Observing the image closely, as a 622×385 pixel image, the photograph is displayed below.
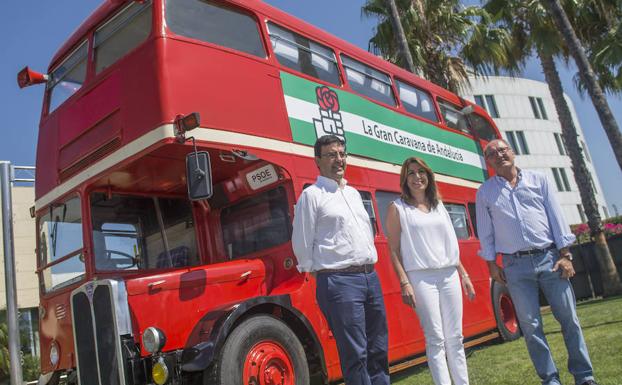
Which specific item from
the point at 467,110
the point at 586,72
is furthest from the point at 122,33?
the point at 586,72

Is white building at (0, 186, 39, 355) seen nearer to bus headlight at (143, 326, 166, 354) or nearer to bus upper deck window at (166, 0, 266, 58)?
bus upper deck window at (166, 0, 266, 58)

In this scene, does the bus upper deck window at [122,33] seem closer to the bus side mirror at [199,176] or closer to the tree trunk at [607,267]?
the bus side mirror at [199,176]

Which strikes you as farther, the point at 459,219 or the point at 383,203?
the point at 459,219

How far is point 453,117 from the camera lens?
9.20 m

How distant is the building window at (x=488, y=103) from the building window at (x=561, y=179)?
576 centimetres

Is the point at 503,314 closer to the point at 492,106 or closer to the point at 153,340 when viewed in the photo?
the point at 153,340

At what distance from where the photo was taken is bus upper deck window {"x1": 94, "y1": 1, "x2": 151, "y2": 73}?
16.4ft

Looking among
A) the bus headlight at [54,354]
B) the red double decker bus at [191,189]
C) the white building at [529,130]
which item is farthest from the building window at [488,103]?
the bus headlight at [54,354]

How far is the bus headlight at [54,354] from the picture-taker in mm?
5195

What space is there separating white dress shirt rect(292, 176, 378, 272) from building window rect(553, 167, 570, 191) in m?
37.0

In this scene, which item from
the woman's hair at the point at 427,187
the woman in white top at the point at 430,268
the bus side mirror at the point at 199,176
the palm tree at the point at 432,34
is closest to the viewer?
the woman in white top at the point at 430,268

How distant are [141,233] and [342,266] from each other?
2.76 meters

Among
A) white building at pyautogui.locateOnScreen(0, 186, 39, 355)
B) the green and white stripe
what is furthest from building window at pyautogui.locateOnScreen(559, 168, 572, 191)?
white building at pyautogui.locateOnScreen(0, 186, 39, 355)

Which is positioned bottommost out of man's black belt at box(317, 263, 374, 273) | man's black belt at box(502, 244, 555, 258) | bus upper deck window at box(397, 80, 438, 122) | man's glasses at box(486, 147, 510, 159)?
man's black belt at box(502, 244, 555, 258)
